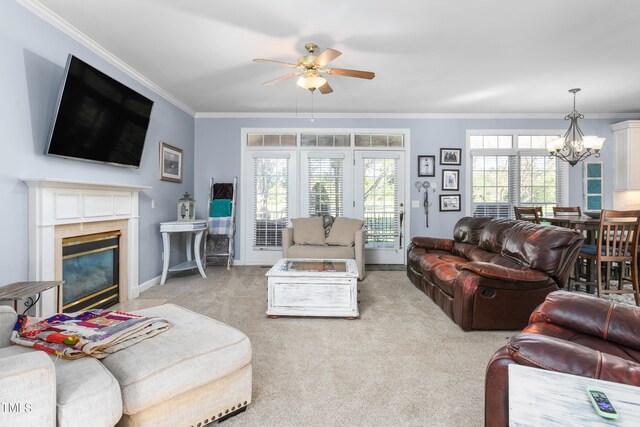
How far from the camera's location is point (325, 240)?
4906mm

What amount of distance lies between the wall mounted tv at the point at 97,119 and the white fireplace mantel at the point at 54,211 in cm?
28

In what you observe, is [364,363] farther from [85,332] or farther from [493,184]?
[493,184]

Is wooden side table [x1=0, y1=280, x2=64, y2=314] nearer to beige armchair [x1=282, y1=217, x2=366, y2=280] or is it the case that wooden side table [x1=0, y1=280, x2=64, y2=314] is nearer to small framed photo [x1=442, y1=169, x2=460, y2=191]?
beige armchair [x1=282, y1=217, x2=366, y2=280]

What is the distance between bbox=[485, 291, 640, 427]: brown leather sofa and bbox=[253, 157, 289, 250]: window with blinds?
14.5ft

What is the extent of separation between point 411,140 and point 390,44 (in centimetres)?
267

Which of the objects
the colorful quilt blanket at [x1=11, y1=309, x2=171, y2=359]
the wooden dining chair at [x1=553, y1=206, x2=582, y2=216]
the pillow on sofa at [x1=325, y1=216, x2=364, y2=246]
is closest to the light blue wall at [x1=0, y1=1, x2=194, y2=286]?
the colorful quilt blanket at [x1=11, y1=309, x2=171, y2=359]

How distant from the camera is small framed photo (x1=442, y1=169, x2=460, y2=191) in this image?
5613 mm

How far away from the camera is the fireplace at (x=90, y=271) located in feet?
9.48

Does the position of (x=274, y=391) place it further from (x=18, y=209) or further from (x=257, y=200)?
(x=257, y=200)

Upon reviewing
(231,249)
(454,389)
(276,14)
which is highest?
(276,14)

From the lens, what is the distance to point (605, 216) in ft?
11.0

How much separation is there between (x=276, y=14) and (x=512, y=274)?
2.85 meters

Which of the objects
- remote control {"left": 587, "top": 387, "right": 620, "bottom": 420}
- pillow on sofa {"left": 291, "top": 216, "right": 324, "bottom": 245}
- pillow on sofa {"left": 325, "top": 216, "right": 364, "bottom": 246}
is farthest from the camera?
pillow on sofa {"left": 291, "top": 216, "right": 324, "bottom": 245}

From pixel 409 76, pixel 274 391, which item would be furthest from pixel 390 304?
pixel 409 76
